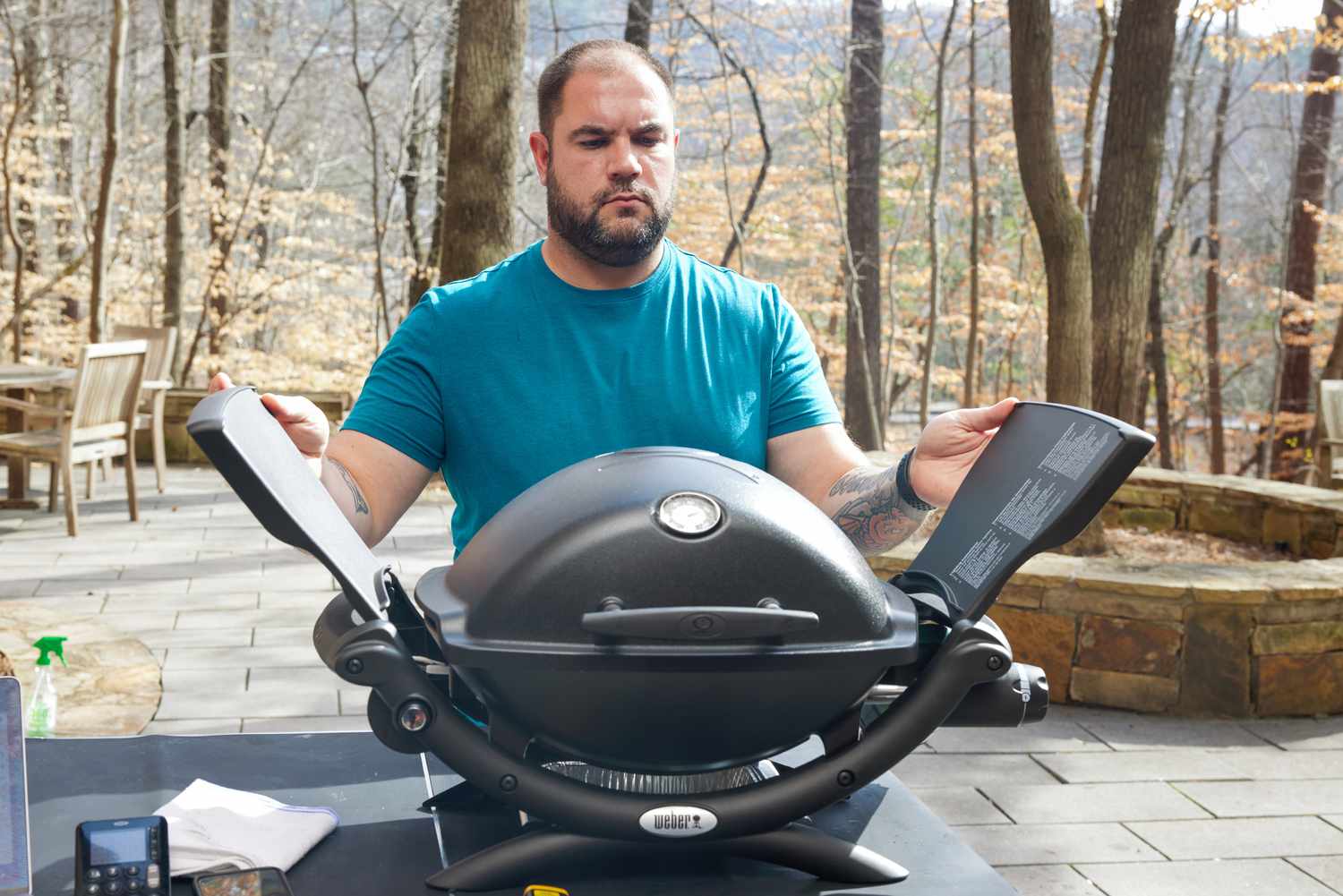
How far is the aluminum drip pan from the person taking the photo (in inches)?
39.4

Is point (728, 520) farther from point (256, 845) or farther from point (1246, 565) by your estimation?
point (1246, 565)

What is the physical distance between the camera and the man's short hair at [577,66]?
160cm

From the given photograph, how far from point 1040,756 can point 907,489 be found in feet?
7.25

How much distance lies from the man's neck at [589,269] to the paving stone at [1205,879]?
5.23 ft

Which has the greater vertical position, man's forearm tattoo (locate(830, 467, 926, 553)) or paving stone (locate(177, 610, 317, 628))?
man's forearm tattoo (locate(830, 467, 926, 553))

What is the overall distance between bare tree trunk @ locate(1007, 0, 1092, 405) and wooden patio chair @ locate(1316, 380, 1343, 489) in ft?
7.66

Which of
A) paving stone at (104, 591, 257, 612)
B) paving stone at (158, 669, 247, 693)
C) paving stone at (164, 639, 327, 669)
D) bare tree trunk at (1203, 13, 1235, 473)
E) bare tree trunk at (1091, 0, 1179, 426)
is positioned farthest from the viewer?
bare tree trunk at (1203, 13, 1235, 473)

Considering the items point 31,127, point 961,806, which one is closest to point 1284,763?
point 961,806

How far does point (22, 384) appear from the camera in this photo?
611cm

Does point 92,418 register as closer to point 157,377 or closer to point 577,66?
point 157,377

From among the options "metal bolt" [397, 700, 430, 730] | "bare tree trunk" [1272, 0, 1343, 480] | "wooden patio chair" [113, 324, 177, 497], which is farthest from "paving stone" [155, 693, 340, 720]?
"bare tree trunk" [1272, 0, 1343, 480]

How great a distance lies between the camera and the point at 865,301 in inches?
451

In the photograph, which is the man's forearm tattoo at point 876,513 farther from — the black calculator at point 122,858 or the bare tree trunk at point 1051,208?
the bare tree trunk at point 1051,208

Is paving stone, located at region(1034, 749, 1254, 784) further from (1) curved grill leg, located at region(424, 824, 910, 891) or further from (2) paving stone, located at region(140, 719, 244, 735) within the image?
(1) curved grill leg, located at region(424, 824, 910, 891)
